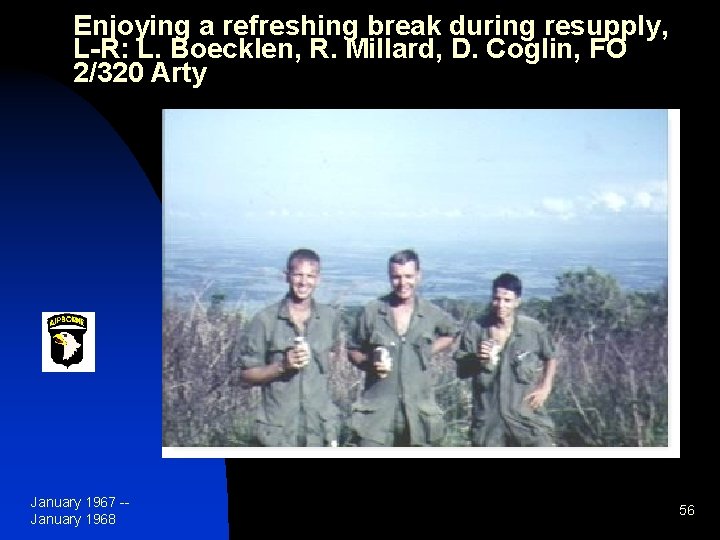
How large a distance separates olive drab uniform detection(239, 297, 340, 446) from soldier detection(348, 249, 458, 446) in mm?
131

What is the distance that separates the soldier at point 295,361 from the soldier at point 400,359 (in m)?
0.14

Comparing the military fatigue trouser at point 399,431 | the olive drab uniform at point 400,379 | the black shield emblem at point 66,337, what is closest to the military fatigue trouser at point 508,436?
the olive drab uniform at point 400,379

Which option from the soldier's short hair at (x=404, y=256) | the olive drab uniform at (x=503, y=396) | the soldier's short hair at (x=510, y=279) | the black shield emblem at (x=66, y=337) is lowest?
the olive drab uniform at (x=503, y=396)

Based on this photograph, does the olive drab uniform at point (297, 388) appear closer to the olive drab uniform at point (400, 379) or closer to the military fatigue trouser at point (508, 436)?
the olive drab uniform at point (400, 379)

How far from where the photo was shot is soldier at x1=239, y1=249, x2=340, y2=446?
23.7ft

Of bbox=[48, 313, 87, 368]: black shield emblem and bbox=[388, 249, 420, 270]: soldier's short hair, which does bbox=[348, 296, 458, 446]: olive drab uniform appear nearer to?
bbox=[388, 249, 420, 270]: soldier's short hair

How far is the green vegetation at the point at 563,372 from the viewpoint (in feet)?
23.8

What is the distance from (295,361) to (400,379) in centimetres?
52

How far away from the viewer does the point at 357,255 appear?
7.26 meters

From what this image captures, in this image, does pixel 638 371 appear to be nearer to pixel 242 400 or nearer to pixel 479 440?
pixel 479 440

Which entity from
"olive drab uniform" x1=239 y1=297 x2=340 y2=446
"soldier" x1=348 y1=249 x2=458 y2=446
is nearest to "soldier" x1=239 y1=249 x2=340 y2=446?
"olive drab uniform" x1=239 y1=297 x2=340 y2=446

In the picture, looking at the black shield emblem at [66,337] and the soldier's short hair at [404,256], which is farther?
the soldier's short hair at [404,256]

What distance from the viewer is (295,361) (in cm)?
724

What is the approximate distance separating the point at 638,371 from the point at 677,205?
0.85 meters
